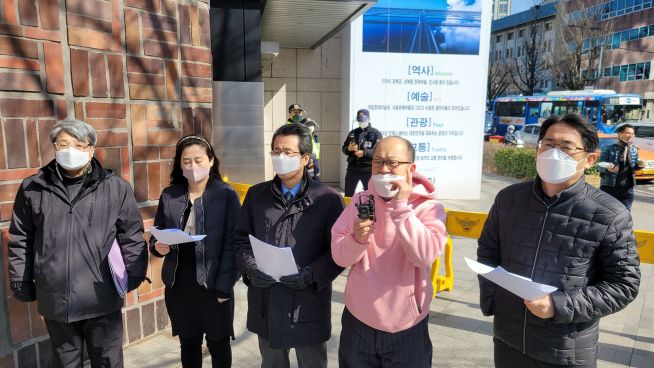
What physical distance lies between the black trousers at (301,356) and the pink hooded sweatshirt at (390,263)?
478 millimetres

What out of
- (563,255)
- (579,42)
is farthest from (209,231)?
(579,42)

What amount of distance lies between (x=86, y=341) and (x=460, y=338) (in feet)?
9.29

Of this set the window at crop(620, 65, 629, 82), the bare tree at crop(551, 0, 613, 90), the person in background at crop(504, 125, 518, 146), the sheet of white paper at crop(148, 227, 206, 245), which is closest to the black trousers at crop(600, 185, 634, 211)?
the sheet of white paper at crop(148, 227, 206, 245)

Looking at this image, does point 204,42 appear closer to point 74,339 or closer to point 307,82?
point 74,339

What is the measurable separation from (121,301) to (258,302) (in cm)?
84

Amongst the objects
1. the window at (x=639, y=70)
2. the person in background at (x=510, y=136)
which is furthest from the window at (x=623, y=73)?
the person in background at (x=510, y=136)

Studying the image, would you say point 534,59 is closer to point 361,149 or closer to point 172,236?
point 361,149

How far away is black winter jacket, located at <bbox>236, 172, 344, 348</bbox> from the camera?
2381 millimetres

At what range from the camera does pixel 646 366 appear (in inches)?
134

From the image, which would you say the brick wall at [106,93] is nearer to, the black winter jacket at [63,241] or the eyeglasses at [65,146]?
the black winter jacket at [63,241]

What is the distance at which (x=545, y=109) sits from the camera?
81.7ft

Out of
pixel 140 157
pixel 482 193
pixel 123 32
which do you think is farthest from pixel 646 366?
pixel 482 193

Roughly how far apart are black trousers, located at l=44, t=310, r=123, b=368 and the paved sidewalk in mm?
792

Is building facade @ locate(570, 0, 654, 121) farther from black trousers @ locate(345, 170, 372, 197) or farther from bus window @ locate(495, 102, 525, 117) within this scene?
black trousers @ locate(345, 170, 372, 197)
